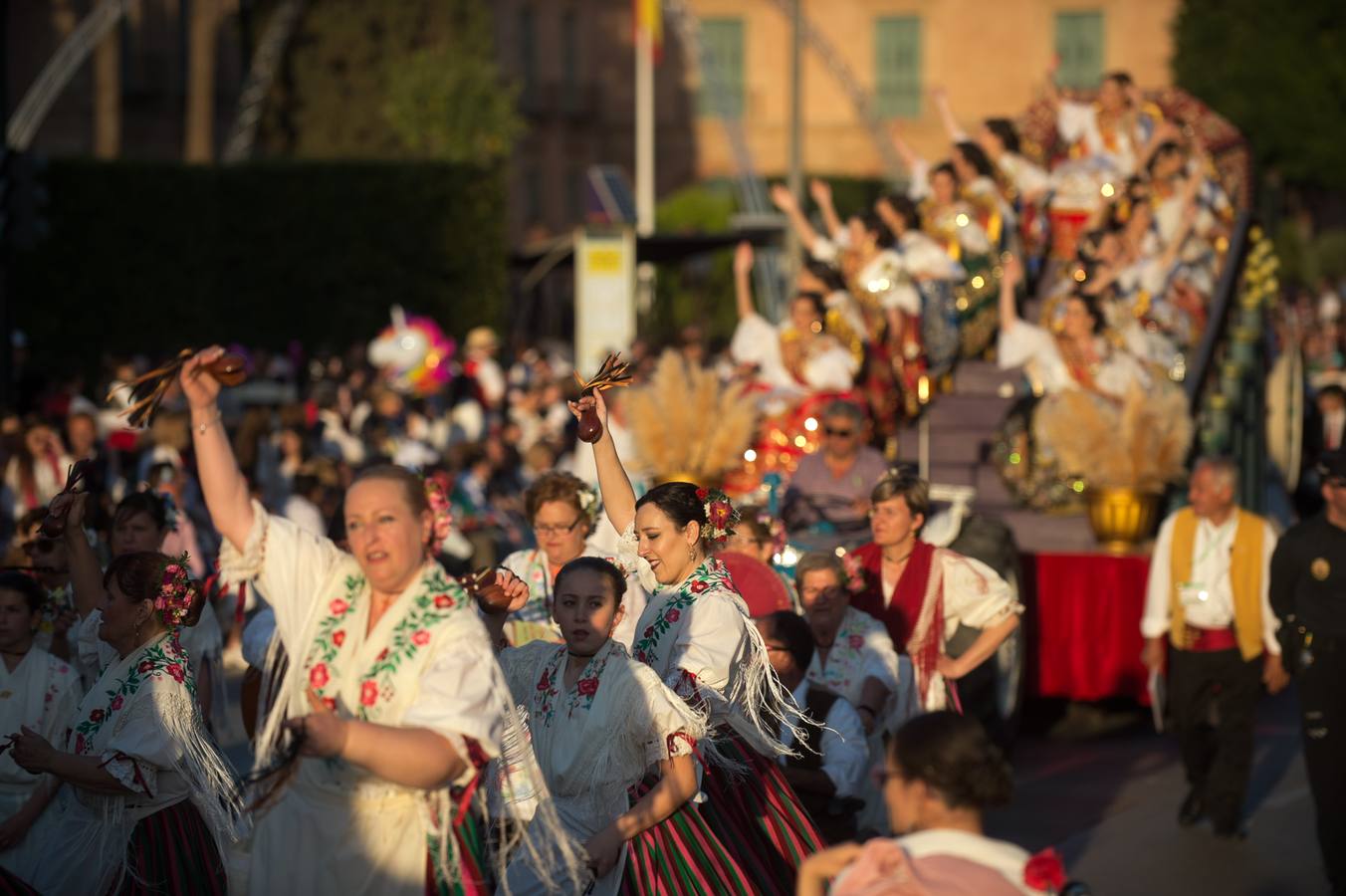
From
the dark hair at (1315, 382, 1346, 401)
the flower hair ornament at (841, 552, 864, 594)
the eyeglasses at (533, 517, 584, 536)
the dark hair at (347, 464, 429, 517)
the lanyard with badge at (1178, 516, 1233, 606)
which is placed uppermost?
the dark hair at (347, 464, 429, 517)

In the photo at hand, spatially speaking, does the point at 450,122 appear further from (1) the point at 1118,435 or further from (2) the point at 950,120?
(1) the point at 1118,435

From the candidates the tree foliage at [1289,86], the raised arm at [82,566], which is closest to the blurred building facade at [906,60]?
the tree foliage at [1289,86]

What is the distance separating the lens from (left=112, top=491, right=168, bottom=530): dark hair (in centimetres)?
763

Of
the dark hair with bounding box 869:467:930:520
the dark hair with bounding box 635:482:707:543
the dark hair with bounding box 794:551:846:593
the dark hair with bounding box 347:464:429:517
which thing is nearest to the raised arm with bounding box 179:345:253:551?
the dark hair with bounding box 347:464:429:517

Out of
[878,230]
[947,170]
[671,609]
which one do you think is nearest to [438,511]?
[671,609]

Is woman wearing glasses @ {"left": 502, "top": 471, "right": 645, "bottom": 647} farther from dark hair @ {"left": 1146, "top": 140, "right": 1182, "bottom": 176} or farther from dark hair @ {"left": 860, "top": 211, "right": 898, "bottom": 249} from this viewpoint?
dark hair @ {"left": 1146, "top": 140, "right": 1182, "bottom": 176}

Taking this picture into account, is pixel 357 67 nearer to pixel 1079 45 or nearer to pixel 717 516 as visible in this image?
pixel 1079 45

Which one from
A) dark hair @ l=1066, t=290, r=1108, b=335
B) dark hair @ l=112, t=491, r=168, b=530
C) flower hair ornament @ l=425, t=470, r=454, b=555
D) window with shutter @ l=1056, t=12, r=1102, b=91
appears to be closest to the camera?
flower hair ornament @ l=425, t=470, r=454, b=555

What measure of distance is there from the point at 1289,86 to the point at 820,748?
41711 millimetres

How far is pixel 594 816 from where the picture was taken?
5.73 m

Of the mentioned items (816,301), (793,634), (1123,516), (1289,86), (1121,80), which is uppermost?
(1121,80)

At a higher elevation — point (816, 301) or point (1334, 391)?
point (816, 301)

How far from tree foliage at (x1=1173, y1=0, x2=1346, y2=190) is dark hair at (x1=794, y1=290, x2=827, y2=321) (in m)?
35.0

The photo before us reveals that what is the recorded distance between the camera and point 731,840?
6.07m
